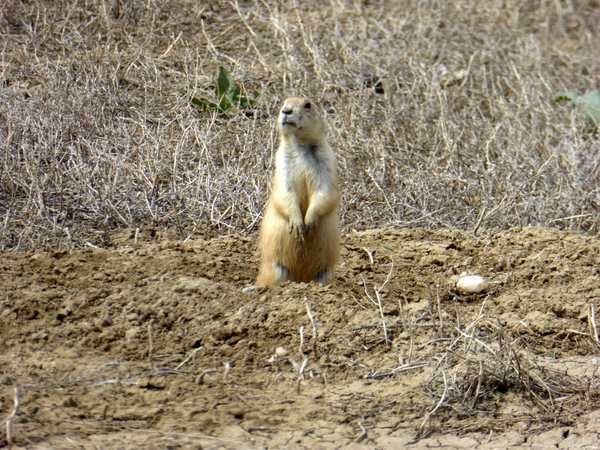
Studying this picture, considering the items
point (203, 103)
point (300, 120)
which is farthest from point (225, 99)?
point (300, 120)

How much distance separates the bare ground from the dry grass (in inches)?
39.8

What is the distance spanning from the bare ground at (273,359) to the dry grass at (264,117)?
3.32 ft

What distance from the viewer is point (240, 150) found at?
6.91m

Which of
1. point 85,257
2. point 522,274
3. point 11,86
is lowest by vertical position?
point 522,274

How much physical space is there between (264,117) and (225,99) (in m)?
0.51

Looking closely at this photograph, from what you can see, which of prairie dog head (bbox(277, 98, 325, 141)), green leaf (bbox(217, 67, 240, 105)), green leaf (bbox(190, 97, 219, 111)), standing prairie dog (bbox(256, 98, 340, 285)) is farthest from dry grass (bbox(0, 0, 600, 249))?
prairie dog head (bbox(277, 98, 325, 141))

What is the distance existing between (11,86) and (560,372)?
6285mm

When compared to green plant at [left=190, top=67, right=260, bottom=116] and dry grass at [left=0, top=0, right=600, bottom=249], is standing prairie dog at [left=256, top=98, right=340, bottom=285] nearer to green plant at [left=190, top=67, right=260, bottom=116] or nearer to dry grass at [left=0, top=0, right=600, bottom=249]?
dry grass at [left=0, top=0, right=600, bottom=249]

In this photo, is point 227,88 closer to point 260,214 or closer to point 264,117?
point 264,117

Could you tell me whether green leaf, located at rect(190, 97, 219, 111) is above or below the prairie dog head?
below

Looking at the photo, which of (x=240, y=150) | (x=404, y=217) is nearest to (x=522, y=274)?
(x=404, y=217)

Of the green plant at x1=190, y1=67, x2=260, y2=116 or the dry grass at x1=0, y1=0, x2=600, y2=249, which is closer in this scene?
the dry grass at x1=0, y1=0, x2=600, y2=249

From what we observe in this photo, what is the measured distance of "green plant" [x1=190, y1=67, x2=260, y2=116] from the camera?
24.3 feet

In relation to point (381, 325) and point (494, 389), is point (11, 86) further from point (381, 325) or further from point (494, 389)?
point (494, 389)
